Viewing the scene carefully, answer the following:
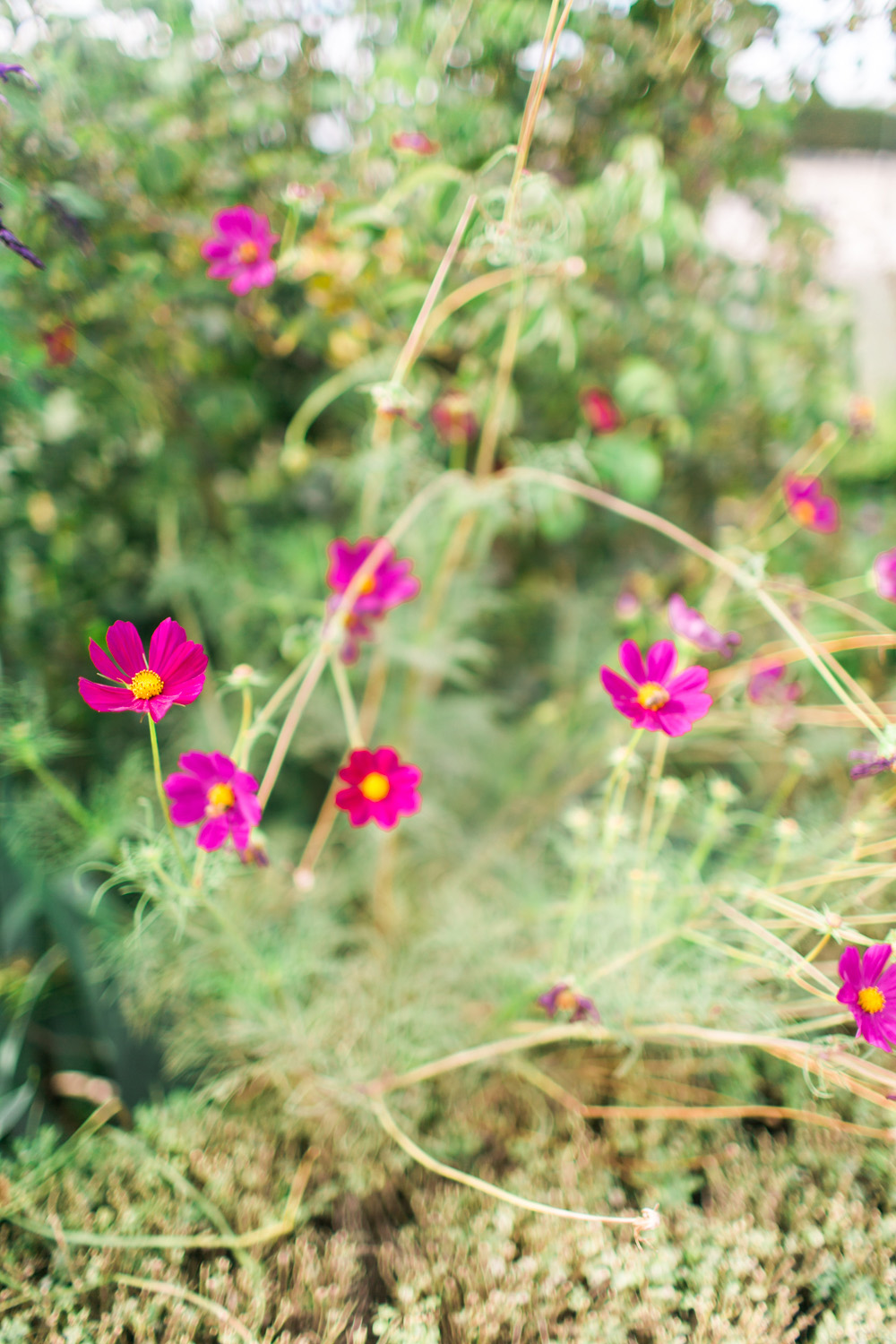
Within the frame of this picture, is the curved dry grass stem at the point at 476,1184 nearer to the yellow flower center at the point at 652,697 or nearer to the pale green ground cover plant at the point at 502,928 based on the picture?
the pale green ground cover plant at the point at 502,928

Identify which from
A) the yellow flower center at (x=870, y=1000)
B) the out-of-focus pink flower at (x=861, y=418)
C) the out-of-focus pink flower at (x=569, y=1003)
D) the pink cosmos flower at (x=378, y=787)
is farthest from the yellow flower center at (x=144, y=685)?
the out-of-focus pink flower at (x=861, y=418)

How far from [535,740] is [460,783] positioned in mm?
141

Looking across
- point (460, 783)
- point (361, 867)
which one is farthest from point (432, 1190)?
point (460, 783)

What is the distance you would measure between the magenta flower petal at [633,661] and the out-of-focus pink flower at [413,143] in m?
0.52

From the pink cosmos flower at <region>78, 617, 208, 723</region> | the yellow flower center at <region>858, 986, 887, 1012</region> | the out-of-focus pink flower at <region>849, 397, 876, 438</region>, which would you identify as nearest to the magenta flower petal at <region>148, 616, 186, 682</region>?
the pink cosmos flower at <region>78, 617, 208, 723</region>

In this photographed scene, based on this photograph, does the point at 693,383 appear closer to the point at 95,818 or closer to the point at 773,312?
the point at 773,312

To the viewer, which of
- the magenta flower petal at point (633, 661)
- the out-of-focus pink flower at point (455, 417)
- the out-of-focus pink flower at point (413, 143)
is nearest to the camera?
the magenta flower petal at point (633, 661)

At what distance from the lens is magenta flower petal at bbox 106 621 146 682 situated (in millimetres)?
436

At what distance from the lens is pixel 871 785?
93 cm

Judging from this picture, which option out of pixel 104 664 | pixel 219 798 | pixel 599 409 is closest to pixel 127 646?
pixel 104 664

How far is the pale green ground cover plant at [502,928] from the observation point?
1.86 feet

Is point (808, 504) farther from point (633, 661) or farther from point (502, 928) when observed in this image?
point (502, 928)

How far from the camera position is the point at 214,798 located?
1.68 feet

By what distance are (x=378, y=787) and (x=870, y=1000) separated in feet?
1.26
